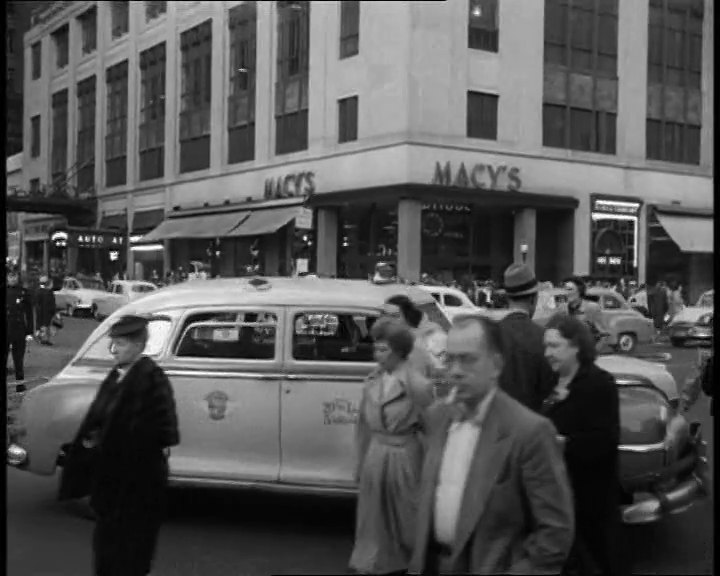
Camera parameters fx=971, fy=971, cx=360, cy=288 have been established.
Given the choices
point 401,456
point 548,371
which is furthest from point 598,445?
point 401,456

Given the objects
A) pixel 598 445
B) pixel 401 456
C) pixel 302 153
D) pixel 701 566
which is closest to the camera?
pixel 401 456

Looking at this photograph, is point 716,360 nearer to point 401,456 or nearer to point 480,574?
point 401,456

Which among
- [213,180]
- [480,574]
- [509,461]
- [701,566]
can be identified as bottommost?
[701,566]

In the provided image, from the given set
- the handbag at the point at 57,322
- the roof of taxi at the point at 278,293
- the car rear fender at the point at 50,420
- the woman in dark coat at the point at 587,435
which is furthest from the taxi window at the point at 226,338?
the handbag at the point at 57,322

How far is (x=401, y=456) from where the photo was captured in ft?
7.97

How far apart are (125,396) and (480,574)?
121 cm

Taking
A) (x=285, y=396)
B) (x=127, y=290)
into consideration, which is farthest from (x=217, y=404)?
(x=127, y=290)

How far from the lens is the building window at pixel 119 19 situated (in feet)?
8.65

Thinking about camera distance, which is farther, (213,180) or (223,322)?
(223,322)

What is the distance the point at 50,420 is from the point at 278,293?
4.64 ft

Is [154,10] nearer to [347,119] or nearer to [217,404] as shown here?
[347,119]

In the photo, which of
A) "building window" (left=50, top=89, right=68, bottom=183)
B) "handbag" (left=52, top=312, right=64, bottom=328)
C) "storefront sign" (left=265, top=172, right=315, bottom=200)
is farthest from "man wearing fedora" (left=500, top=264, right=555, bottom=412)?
"handbag" (left=52, top=312, right=64, bottom=328)

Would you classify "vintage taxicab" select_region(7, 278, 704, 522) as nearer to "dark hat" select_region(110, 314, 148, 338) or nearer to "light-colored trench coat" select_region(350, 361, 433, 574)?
"dark hat" select_region(110, 314, 148, 338)

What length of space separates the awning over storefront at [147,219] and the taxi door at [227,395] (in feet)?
3.08
